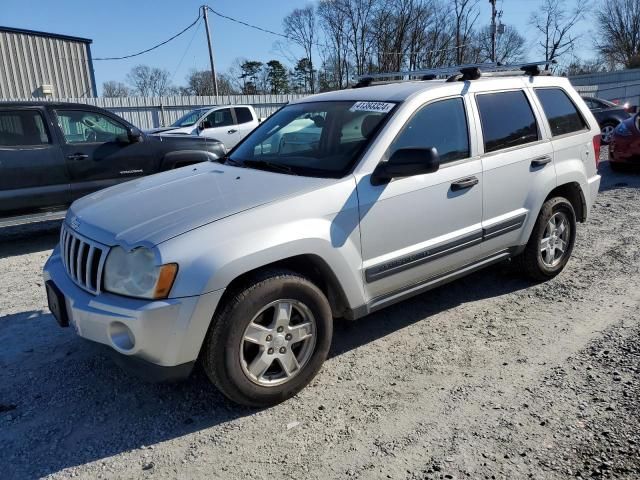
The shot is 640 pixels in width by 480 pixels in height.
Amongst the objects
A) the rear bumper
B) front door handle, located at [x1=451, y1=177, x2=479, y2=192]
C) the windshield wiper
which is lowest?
the rear bumper

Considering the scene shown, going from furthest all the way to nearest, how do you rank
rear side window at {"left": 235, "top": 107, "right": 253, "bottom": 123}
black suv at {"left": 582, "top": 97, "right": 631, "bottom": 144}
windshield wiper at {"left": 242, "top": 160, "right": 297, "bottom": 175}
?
rear side window at {"left": 235, "top": 107, "right": 253, "bottom": 123}, black suv at {"left": 582, "top": 97, "right": 631, "bottom": 144}, windshield wiper at {"left": 242, "top": 160, "right": 297, "bottom": 175}

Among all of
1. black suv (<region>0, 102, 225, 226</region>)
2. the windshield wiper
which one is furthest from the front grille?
black suv (<region>0, 102, 225, 226</region>)

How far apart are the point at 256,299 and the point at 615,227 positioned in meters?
5.49

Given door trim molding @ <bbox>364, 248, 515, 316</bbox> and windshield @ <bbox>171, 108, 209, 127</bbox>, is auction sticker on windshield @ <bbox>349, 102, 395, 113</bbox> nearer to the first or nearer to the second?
door trim molding @ <bbox>364, 248, 515, 316</bbox>

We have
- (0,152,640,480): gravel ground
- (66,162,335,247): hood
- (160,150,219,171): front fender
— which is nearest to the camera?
(0,152,640,480): gravel ground

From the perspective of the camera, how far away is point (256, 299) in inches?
110

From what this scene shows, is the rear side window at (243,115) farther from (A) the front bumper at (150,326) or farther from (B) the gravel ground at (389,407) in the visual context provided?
(A) the front bumper at (150,326)

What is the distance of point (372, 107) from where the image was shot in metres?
3.71

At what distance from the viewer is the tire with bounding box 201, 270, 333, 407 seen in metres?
2.76

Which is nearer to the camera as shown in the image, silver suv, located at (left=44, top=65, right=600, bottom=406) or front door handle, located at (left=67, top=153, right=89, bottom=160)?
silver suv, located at (left=44, top=65, right=600, bottom=406)

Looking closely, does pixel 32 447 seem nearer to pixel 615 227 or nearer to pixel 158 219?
pixel 158 219

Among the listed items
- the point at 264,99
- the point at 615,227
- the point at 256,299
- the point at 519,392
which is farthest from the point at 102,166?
the point at 264,99

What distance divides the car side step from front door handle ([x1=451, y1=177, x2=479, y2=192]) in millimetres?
4871

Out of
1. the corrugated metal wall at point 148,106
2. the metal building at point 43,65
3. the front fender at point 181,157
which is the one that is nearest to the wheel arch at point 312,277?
→ the front fender at point 181,157
